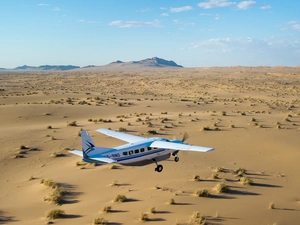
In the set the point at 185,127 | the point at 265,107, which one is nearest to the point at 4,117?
the point at 185,127

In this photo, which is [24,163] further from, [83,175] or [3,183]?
[83,175]

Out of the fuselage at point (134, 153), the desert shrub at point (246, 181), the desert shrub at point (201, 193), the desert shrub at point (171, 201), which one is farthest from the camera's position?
the fuselage at point (134, 153)

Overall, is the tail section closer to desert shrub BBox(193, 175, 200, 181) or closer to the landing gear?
the landing gear

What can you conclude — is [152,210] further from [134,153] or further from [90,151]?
[90,151]

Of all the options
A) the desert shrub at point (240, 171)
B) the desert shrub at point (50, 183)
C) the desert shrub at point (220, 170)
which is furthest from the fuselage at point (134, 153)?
the desert shrub at point (240, 171)

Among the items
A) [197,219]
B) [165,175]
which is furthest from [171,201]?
[165,175]

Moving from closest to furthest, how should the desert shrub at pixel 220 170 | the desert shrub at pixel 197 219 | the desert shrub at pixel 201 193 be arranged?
the desert shrub at pixel 197 219 < the desert shrub at pixel 201 193 < the desert shrub at pixel 220 170

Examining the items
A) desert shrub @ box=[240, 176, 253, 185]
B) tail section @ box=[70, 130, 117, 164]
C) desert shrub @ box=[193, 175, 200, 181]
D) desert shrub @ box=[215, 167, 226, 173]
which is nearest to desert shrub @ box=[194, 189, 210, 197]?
desert shrub @ box=[193, 175, 200, 181]

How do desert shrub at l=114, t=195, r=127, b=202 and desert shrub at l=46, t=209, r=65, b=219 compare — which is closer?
desert shrub at l=46, t=209, r=65, b=219

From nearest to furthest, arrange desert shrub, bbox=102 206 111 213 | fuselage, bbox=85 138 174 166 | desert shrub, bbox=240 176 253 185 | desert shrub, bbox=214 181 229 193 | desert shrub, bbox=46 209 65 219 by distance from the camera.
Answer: desert shrub, bbox=46 209 65 219 → desert shrub, bbox=102 206 111 213 → desert shrub, bbox=214 181 229 193 → desert shrub, bbox=240 176 253 185 → fuselage, bbox=85 138 174 166

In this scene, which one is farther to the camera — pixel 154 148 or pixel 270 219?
pixel 154 148

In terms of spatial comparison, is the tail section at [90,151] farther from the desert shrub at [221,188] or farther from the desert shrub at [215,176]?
the desert shrub at [221,188]
